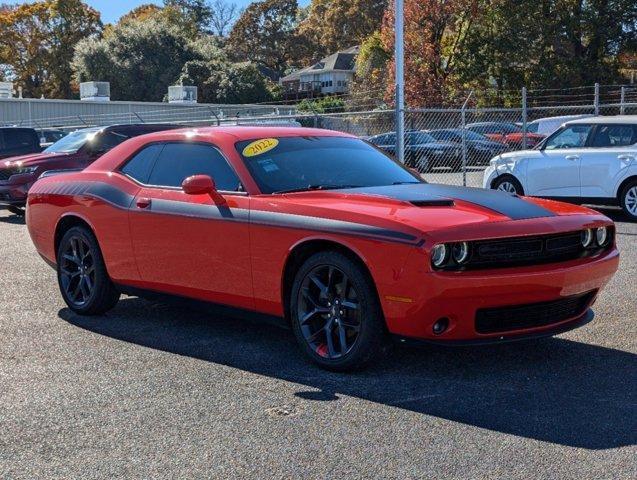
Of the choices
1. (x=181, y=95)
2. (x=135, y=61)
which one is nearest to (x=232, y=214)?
(x=181, y=95)

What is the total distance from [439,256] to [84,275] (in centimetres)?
329

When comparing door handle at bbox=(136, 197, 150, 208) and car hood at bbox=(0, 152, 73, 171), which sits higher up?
door handle at bbox=(136, 197, 150, 208)

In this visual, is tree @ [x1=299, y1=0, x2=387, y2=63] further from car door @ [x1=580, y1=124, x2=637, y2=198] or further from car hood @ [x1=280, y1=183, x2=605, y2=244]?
car hood @ [x1=280, y1=183, x2=605, y2=244]

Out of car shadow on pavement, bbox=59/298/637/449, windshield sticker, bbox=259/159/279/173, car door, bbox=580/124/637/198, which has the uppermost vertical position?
windshield sticker, bbox=259/159/279/173

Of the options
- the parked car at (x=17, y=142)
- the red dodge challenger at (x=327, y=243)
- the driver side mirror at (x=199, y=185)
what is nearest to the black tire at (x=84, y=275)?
the red dodge challenger at (x=327, y=243)

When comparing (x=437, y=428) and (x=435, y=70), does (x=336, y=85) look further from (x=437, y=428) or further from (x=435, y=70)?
(x=437, y=428)

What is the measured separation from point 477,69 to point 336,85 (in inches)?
1617

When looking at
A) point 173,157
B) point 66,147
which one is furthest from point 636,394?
point 66,147

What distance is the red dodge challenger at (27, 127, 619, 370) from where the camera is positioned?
492cm

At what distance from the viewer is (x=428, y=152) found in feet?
71.3

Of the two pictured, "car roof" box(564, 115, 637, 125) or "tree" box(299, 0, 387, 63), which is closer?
"car roof" box(564, 115, 637, 125)

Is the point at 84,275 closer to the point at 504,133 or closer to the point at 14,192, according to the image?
the point at 14,192

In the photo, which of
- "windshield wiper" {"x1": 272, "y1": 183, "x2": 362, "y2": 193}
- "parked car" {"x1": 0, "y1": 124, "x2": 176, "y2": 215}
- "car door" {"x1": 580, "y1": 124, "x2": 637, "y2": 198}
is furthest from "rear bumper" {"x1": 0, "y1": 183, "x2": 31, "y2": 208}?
"windshield wiper" {"x1": 272, "y1": 183, "x2": 362, "y2": 193}

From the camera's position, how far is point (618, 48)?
38906 millimetres
